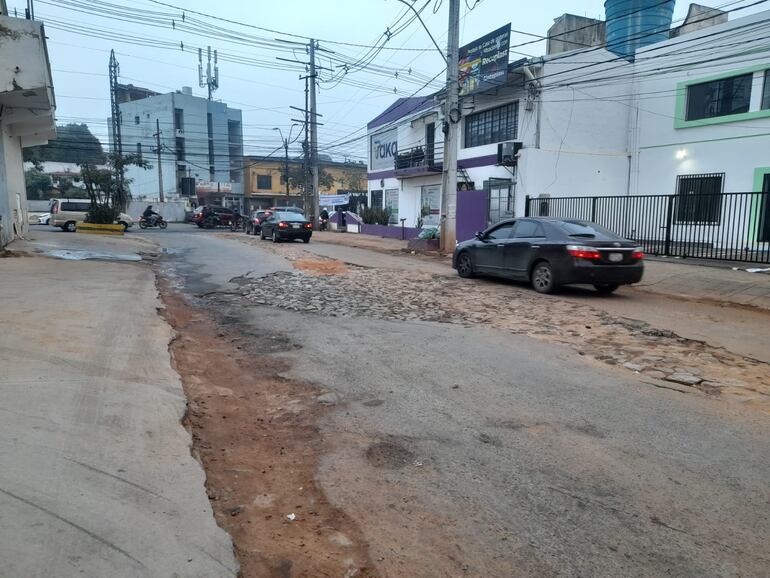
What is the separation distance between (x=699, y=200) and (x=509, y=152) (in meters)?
7.38

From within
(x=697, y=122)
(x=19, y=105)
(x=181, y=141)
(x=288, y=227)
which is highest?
(x=181, y=141)

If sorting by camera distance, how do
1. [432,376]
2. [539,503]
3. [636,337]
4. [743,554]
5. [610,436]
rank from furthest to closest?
[636,337]
[432,376]
[610,436]
[539,503]
[743,554]

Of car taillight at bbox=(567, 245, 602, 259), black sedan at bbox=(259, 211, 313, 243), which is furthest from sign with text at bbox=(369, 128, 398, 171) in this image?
car taillight at bbox=(567, 245, 602, 259)

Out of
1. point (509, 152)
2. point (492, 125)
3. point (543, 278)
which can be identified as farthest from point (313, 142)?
point (543, 278)

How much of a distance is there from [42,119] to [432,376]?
2105 centimetres

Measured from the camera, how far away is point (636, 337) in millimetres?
7344

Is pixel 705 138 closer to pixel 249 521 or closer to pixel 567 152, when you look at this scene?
pixel 567 152

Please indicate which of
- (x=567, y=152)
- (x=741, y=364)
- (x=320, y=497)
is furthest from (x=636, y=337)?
(x=567, y=152)

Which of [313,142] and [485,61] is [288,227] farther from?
[313,142]

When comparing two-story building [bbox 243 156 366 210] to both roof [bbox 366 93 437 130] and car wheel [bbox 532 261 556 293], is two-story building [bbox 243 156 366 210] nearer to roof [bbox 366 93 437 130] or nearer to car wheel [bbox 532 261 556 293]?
roof [bbox 366 93 437 130]

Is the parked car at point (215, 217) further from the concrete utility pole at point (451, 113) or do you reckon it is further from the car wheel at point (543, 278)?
the car wheel at point (543, 278)

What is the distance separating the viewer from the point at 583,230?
10.7 m

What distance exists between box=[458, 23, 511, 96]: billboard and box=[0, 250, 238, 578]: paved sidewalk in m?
19.6

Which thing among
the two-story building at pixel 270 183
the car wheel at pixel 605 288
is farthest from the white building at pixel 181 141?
the car wheel at pixel 605 288
